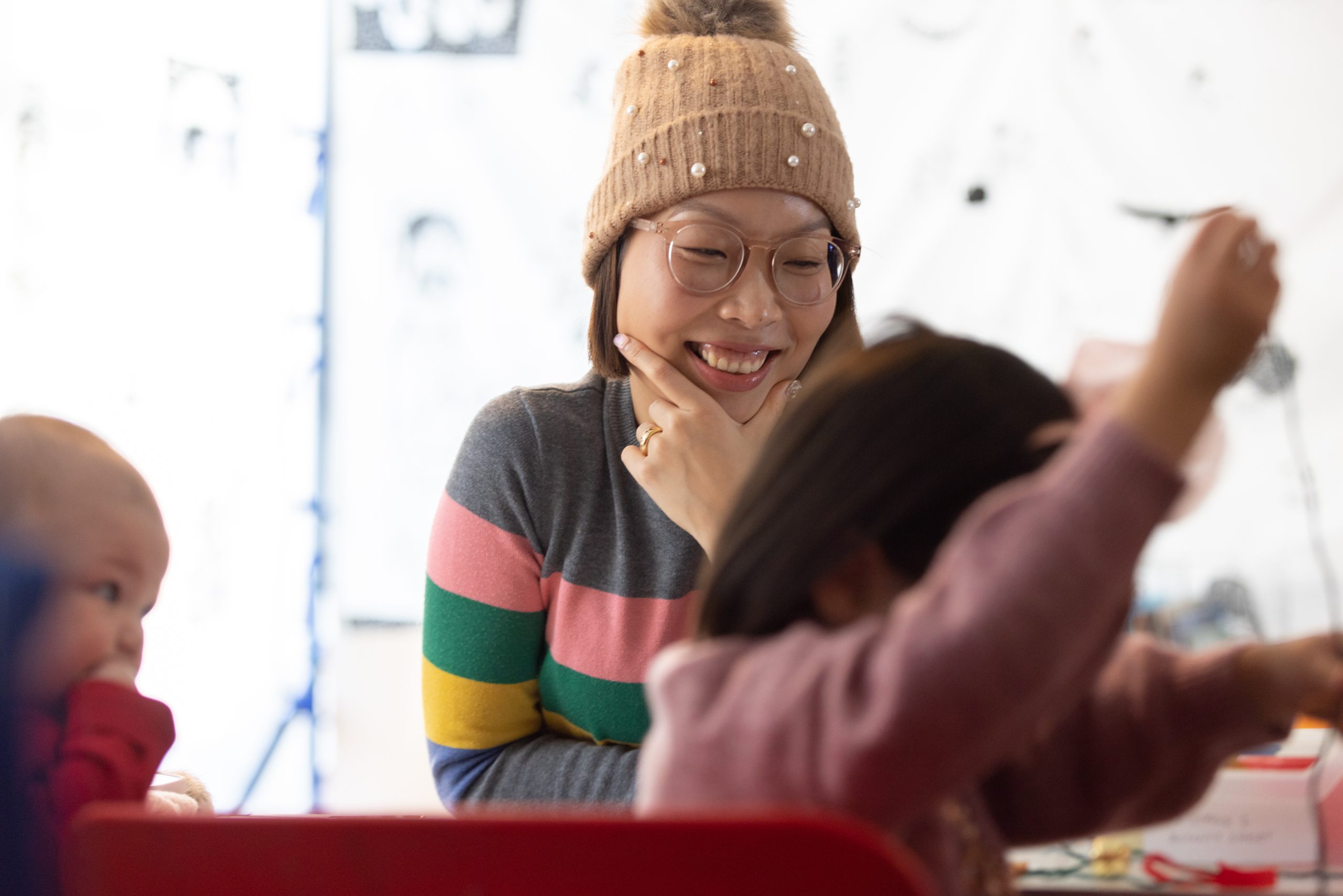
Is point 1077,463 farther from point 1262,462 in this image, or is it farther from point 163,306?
point 1262,462

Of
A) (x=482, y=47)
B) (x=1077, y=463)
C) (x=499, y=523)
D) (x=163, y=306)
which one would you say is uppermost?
(x=482, y=47)

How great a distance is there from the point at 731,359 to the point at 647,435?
0.35ft

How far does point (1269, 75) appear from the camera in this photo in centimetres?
190

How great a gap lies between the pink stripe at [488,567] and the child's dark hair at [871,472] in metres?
0.53

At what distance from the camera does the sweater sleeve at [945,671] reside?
0.35 metres

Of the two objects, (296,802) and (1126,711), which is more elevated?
(1126,711)

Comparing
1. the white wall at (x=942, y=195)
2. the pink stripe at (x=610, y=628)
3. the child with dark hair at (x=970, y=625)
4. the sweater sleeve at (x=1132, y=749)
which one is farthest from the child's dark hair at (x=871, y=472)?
the white wall at (x=942, y=195)

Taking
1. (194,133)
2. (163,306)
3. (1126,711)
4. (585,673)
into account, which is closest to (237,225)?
(194,133)

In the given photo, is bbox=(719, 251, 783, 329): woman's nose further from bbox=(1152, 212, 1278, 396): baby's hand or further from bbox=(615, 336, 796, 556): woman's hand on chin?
bbox=(1152, 212, 1278, 396): baby's hand

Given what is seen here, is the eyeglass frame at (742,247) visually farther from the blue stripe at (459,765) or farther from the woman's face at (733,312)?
the blue stripe at (459,765)

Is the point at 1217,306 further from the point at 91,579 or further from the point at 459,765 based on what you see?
the point at 459,765

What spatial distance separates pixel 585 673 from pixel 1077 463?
2.20 ft

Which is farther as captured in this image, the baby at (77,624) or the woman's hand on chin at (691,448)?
the woman's hand on chin at (691,448)

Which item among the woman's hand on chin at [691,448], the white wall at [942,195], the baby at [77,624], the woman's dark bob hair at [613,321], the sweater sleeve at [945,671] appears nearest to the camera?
the sweater sleeve at [945,671]
